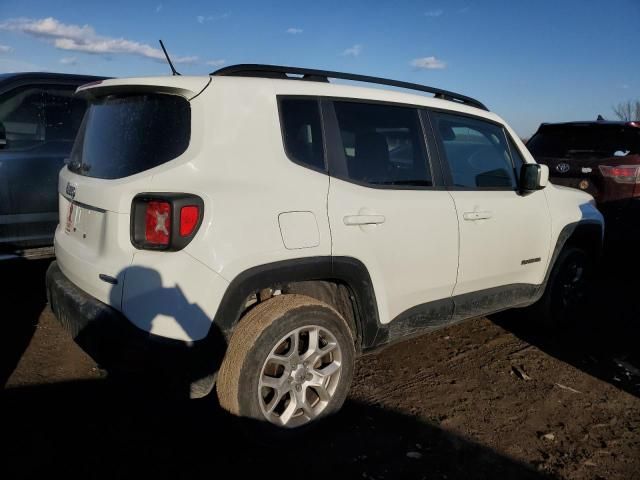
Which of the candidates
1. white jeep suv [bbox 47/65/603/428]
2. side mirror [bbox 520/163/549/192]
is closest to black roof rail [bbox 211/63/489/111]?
white jeep suv [bbox 47/65/603/428]

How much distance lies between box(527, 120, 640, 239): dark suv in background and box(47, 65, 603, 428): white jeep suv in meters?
3.02

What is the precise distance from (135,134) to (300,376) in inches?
57.9

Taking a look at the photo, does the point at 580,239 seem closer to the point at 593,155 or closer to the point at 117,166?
the point at 593,155

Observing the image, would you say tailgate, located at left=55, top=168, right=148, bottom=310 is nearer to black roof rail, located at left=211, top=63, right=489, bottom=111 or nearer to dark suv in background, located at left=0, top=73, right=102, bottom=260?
black roof rail, located at left=211, top=63, right=489, bottom=111

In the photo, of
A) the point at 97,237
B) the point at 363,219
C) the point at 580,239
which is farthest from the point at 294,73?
the point at 580,239

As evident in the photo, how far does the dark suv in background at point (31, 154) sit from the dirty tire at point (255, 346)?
10.5ft

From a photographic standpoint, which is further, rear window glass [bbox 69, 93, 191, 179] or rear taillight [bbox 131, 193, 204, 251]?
rear window glass [bbox 69, 93, 191, 179]

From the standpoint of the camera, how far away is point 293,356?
2.76m

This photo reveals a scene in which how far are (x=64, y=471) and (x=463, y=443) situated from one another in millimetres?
1979

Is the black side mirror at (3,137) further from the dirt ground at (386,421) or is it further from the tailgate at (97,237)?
the tailgate at (97,237)

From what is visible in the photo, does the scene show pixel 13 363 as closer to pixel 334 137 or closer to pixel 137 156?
pixel 137 156

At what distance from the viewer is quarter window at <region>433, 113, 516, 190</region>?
11.6ft

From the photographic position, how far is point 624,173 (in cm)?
593

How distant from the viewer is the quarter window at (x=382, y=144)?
3000 mm
